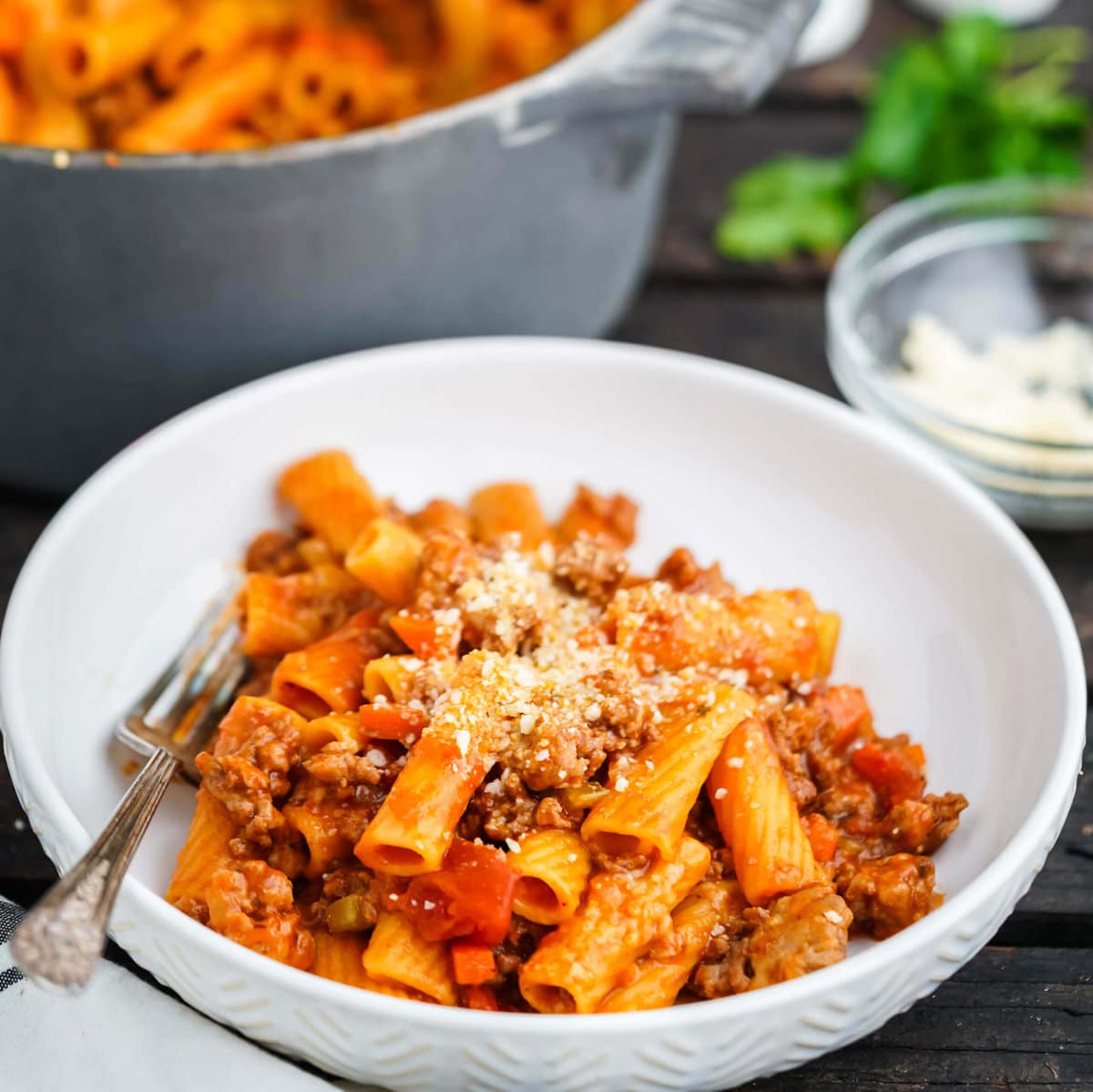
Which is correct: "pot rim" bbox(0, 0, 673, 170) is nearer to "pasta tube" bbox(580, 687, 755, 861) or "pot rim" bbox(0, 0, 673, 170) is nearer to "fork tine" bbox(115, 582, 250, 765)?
"fork tine" bbox(115, 582, 250, 765)

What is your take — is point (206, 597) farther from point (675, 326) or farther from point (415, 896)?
point (675, 326)

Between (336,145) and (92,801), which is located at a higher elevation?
(336,145)

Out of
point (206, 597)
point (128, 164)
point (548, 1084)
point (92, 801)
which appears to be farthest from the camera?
point (206, 597)

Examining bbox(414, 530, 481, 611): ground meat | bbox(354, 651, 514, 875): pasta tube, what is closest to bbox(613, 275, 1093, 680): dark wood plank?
bbox(414, 530, 481, 611): ground meat

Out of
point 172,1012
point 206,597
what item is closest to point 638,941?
point 172,1012

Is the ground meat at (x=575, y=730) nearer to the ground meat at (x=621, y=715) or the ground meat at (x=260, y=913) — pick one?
the ground meat at (x=621, y=715)

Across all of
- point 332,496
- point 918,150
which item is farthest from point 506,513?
point 918,150

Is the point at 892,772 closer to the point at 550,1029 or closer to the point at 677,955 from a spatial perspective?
the point at 677,955
